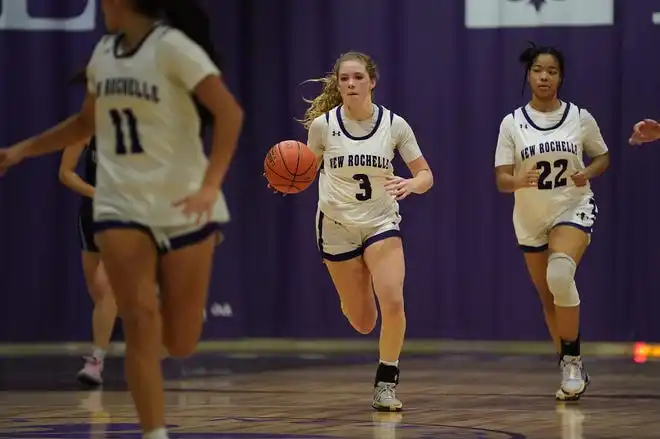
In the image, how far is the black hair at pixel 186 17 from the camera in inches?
173

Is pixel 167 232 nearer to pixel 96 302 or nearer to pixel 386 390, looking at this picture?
pixel 386 390


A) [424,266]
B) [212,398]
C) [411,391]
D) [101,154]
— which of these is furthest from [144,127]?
[424,266]

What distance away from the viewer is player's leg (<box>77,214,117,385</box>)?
816 cm

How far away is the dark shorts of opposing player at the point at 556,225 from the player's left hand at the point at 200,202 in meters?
3.43

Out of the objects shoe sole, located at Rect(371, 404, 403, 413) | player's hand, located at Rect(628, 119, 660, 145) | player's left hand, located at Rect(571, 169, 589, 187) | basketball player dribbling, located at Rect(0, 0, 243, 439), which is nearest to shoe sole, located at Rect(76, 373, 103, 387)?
shoe sole, located at Rect(371, 404, 403, 413)

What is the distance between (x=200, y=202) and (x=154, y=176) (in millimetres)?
181

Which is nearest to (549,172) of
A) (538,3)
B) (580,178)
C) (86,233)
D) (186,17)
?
(580,178)

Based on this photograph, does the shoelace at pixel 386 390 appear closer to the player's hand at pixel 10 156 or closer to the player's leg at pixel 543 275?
the player's leg at pixel 543 275

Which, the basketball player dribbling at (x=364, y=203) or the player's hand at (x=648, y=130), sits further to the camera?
the basketball player dribbling at (x=364, y=203)

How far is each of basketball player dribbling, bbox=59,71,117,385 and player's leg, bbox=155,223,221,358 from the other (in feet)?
11.8

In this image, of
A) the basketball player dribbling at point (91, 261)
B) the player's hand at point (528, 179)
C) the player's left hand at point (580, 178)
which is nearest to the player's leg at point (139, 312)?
the player's hand at point (528, 179)

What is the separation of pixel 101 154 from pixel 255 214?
6348mm

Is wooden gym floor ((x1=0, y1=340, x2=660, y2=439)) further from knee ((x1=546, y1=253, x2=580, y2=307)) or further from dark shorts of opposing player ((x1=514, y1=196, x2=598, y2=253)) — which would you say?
dark shorts of opposing player ((x1=514, y1=196, x2=598, y2=253))

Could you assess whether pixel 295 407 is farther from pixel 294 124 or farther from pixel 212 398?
pixel 294 124
